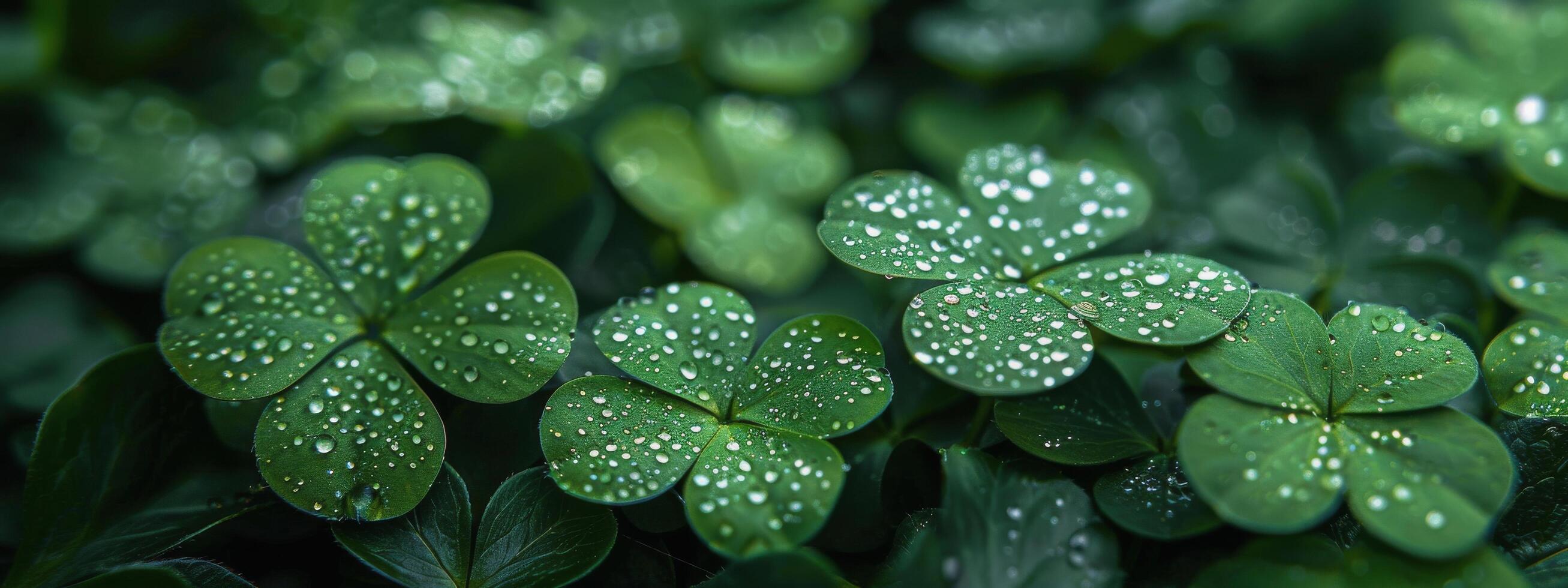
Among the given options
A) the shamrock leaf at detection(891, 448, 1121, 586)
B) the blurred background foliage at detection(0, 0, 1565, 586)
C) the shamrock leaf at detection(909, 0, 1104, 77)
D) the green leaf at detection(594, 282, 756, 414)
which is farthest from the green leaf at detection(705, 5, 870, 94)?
the shamrock leaf at detection(891, 448, 1121, 586)

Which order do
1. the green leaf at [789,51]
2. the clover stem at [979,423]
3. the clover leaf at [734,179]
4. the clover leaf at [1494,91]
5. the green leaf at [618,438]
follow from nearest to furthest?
the green leaf at [618,438] → the clover stem at [979,423] → the clover leaf at [1494,91] → the clover leaf at [734,179] → the green leaf at [789,51]

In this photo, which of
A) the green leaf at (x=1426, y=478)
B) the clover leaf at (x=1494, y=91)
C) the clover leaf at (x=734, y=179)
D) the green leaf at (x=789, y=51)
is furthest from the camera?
the green leaf at (x=789, y=51)

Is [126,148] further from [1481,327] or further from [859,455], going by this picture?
[1481,327]

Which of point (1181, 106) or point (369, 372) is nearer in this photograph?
point (369, 372)

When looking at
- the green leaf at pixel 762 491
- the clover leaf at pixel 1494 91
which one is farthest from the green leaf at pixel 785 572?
the clover leaf at pixel 1494 91

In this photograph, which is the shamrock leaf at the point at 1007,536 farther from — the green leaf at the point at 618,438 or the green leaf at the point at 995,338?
the green leaf at the point at 618,438

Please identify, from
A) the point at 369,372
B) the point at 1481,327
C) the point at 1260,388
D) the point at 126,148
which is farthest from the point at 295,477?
the point at 1481,327

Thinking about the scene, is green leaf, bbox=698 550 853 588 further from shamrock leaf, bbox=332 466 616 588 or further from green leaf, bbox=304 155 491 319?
green leaf, bbox=304 155 491 319

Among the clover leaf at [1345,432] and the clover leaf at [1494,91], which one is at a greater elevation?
the clover leaf at [1494,91]
